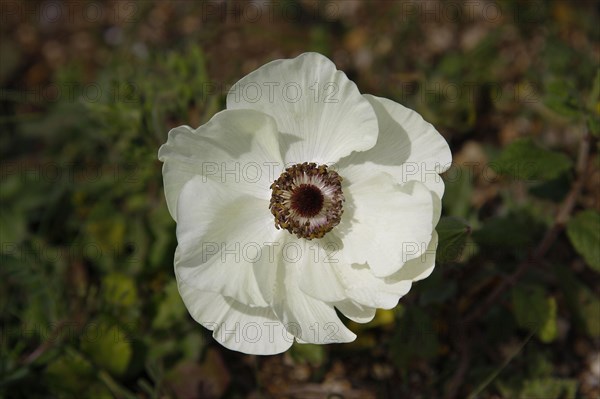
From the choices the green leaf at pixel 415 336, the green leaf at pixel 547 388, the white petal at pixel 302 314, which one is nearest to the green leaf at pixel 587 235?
the green leaf at pixel 547 388

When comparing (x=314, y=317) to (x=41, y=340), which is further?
(x=41, y=340)

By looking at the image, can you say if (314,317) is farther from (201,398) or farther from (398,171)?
(201,398)

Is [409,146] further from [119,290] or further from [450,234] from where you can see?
[119,290]

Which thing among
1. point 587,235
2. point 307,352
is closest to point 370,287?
point 307,352

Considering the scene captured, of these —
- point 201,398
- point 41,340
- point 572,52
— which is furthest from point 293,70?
point 572,52

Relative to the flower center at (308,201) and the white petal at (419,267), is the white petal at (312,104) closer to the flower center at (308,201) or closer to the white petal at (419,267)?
the flower center at (308,201)

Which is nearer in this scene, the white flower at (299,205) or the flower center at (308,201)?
the white flower at (299,205)

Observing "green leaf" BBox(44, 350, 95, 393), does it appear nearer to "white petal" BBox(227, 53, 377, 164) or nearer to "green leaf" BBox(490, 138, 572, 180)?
"white petal" BBox(227, 53, 377, 164)
